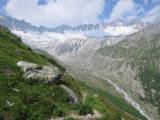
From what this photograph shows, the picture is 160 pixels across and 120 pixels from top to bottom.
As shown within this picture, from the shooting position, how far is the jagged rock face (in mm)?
44463

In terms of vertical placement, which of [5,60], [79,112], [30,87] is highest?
[5,60]

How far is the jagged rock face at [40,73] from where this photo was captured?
4446 cm

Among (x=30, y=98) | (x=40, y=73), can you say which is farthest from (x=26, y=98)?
(x=40, y=73)

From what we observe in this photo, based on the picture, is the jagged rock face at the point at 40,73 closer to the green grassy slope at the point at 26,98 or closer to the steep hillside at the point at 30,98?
the steep hillside at the point at 30,98

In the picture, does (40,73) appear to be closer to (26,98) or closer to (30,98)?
(30,98)

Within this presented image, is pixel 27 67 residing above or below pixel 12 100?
above

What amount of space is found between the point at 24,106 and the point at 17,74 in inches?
345

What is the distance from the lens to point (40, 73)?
149ft

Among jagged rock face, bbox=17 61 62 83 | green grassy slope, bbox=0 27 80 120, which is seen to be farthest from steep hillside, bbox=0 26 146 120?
jagged rock face, bbox=17 61 62 83

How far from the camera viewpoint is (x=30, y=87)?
41.4m

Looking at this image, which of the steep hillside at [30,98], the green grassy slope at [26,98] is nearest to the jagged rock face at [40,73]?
the steep hillside at [30,98]

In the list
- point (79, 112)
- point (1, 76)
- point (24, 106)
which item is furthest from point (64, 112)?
point (1, 76)

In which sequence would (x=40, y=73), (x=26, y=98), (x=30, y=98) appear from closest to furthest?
(x=26, y=98) → (x=30, y=98) → (x=40, y=73)

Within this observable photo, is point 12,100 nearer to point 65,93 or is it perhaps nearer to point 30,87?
point 30,87
